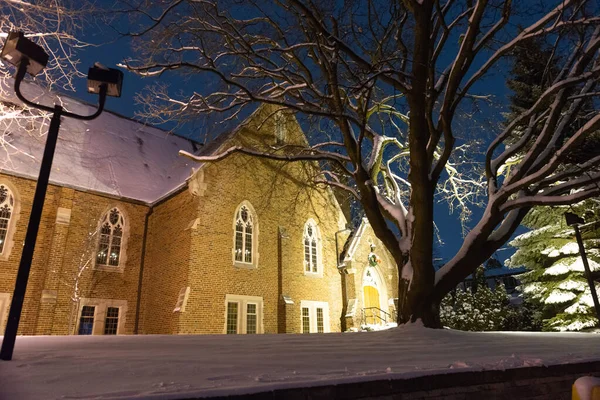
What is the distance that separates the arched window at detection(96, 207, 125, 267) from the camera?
1622 centimetres

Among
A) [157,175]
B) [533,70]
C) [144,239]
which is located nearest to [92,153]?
[157,175]

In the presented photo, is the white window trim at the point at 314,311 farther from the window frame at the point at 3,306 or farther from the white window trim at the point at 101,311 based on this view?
the window frame at the point at 3,306

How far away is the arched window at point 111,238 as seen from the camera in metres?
16.2

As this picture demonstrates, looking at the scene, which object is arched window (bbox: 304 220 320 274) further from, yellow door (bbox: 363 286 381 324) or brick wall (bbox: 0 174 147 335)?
brick wall (bbox: 0 174 147 335)

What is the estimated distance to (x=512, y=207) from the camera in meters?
8.84

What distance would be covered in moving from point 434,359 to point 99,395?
11.9ft

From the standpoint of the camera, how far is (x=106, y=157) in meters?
18.7

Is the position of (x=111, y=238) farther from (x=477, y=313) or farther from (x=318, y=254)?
(x=477, y=313)

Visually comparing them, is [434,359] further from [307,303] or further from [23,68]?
[307,303]

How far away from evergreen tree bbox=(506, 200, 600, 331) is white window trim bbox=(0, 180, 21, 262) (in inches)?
796

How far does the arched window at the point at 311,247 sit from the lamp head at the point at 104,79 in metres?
15.4

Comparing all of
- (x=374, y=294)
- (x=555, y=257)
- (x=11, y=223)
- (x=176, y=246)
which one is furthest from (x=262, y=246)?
(x=555, y=257)

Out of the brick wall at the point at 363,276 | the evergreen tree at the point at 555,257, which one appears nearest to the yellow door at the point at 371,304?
the brick wall at the point at 363,276

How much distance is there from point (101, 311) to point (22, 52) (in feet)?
44.3
